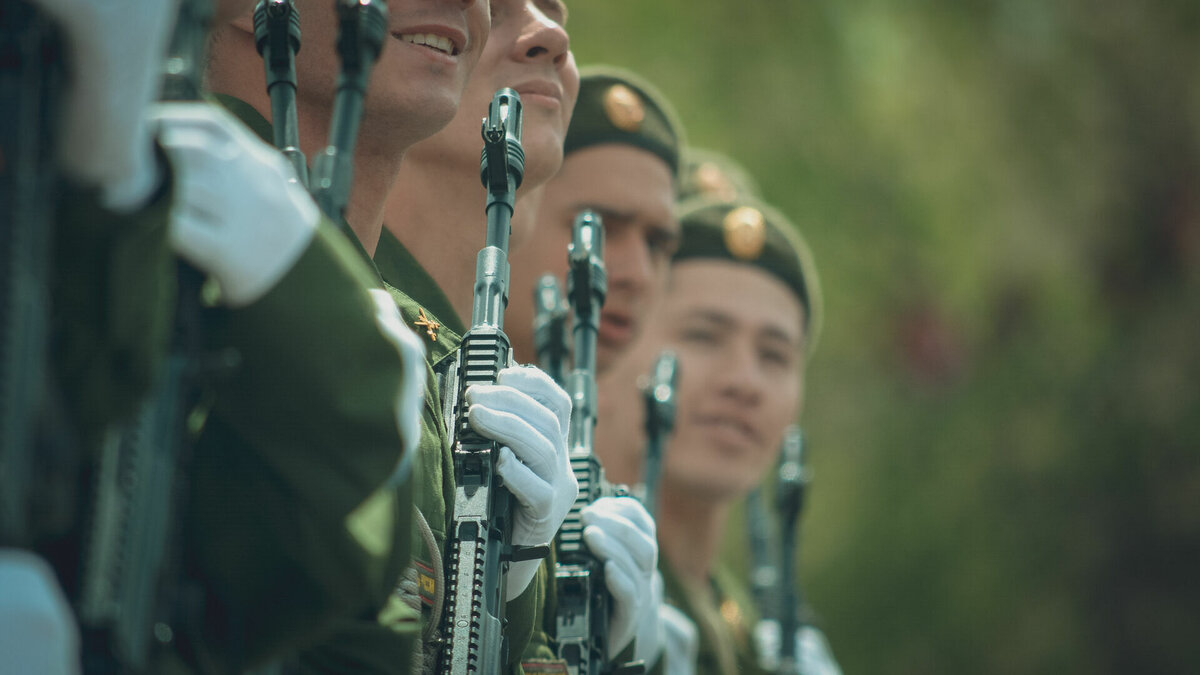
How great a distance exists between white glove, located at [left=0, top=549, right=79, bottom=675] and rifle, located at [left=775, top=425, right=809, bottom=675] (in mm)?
3263

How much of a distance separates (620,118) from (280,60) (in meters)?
1.80

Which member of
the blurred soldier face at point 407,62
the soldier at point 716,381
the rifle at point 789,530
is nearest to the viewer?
the blurred soldier face at point 407,62

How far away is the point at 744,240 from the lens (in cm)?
509

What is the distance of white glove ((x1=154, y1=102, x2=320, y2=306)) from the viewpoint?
1.64m

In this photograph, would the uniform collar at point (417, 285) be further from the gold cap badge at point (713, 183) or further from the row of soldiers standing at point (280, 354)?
the gold cap badge at point (713, 183)

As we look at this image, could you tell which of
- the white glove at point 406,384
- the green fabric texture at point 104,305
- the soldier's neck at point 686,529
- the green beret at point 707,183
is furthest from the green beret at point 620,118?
the green fabric texture at point 104,305

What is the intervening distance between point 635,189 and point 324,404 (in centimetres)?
249

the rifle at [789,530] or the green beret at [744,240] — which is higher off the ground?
the green beret at [744,240]

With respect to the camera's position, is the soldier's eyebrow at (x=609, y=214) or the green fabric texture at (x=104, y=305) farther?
the soldier's eyebrow at (x=609, y=214)

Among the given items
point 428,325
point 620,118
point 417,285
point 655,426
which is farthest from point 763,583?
point 428,325

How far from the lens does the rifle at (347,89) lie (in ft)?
7.27

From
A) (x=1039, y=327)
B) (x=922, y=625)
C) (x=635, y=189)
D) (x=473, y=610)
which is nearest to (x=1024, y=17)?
(x=1039, y=327)

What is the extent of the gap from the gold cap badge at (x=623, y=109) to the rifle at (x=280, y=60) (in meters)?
1.75

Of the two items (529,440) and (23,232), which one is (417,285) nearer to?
(529,440)
